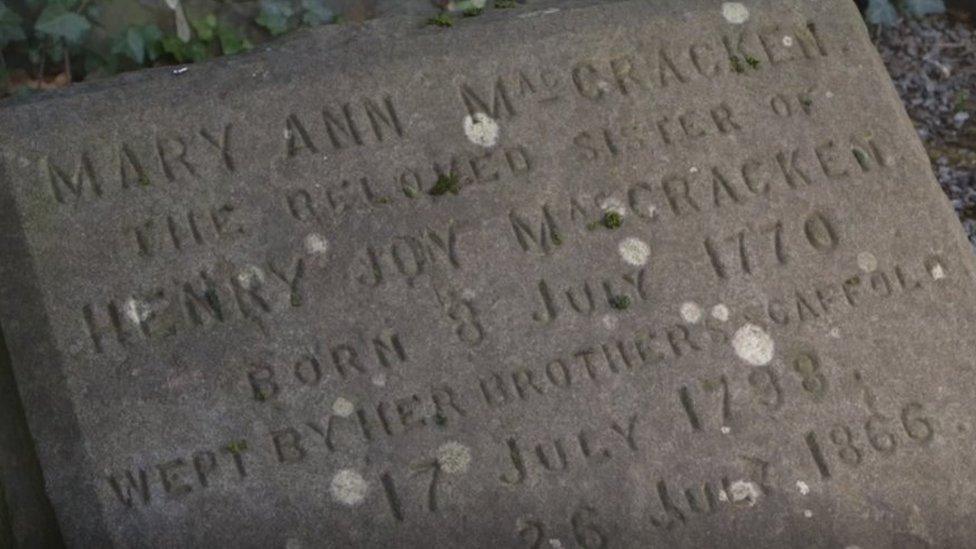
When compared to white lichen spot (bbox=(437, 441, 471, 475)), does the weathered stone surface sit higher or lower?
higher

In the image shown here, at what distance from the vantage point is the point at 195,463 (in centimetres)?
269

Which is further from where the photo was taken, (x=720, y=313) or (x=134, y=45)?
(x=134, y=45)

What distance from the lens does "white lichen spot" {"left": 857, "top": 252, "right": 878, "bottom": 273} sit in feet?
9.87

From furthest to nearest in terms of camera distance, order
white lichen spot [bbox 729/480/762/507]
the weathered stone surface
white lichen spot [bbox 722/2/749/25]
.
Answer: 1. white lichen spot [bbox 722/2/749/25]
2. white lichen spot [bbox 729/480/762/507]
3. the weathered stone surface

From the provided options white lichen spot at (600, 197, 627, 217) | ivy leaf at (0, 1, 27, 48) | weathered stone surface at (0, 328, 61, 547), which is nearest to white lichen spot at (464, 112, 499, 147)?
white lichen spot at (600, 197, 627, 217)

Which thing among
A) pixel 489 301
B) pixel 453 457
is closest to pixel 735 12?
pixel 489 301

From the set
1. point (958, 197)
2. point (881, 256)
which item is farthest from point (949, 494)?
point (958, 197)

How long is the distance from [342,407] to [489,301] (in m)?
0.41

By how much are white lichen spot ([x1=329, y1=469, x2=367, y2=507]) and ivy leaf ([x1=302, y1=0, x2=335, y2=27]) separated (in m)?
1.63

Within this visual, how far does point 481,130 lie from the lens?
302 cm

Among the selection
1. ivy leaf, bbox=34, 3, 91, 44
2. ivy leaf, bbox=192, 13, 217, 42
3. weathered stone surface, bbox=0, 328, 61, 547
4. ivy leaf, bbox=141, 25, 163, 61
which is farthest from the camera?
ivy leaf, bbox=192, 13, 217, 42

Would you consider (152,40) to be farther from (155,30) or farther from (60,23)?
(60,23)

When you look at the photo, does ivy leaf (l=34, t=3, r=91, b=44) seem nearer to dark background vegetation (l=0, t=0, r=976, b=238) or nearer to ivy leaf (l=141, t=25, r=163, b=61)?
dark background vegetation (l=0, t=0, r=976, b=238)

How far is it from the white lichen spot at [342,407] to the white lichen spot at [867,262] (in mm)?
1246
